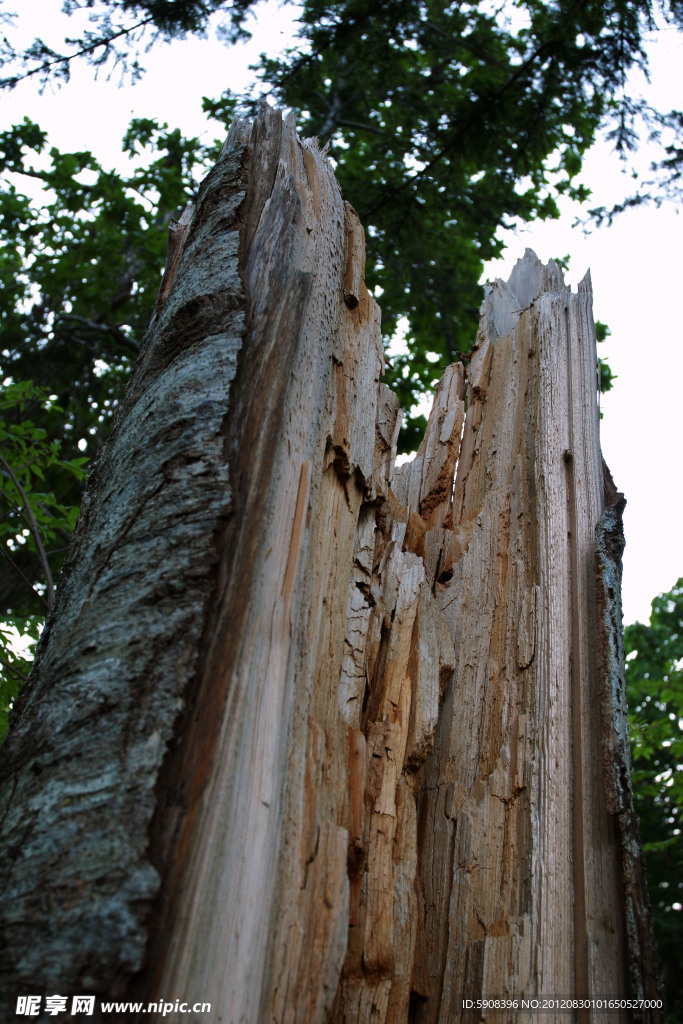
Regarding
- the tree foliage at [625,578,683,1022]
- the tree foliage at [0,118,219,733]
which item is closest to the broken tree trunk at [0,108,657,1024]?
the tree foliage at [0,118,219,733]

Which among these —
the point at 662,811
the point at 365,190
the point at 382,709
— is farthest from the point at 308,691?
the point at 662,811

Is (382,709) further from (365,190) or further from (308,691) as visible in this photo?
(365,190)

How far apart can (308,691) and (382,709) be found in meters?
0.42

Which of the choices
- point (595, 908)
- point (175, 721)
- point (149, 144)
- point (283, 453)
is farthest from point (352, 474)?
point (149, 144)

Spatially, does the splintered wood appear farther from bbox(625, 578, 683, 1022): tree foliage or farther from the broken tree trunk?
bbox(625, 578, 683, 1022): tree foliage

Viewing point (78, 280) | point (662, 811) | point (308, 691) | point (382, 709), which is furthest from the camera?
point (662, 811)

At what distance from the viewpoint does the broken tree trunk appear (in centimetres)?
134

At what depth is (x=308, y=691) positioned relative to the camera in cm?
174

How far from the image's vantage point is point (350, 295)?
246 centimetres

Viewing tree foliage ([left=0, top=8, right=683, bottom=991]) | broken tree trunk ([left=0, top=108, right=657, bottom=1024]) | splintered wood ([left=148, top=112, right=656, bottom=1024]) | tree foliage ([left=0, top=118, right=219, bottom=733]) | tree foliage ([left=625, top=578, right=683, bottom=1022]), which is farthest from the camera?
tree foliage ([left=625, top=578, right=683, bottom=1022])

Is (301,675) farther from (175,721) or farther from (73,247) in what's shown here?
(73,247)

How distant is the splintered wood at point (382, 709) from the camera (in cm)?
147

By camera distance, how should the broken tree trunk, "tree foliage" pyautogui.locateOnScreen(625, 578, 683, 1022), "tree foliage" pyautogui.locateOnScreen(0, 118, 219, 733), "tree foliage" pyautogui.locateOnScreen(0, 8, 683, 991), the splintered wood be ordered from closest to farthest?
the broken tree trunk < the splintered wood < "tree foliage" pyautogui.locateOnScreen(0, 8, 683, 991) < "tree foliage" pyautogui.locateOnScreen(0, 118, 219, 733) < "tree foliage" pyautogui.locateOnScreen(625, 578, 683, 1022)

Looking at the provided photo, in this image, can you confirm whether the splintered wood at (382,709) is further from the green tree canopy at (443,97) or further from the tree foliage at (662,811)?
the tree foliage at (662,811)
